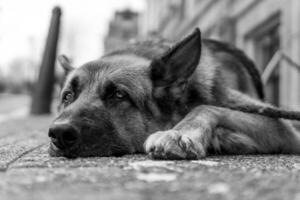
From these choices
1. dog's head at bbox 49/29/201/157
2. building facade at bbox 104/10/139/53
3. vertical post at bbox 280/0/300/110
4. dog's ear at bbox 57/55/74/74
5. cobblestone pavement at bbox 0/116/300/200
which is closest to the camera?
cobblestone pavement at bbox 0/116/300/200

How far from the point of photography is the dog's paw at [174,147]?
2.46 m

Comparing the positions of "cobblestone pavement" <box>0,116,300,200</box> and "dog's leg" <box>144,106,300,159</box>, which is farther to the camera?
"dog's leg" <box>144,106,300,159</box>

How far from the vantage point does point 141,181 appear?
68.7 inches

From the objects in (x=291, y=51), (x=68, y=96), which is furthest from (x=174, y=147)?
(x=291, y=51)

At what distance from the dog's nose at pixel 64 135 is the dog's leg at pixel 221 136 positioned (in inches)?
16.6

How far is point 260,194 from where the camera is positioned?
1496 millimetres

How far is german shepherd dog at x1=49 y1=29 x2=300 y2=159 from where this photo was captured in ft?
8.81

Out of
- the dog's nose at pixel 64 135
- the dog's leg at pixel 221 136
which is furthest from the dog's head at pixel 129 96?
the dog's leg at pixel 221 136

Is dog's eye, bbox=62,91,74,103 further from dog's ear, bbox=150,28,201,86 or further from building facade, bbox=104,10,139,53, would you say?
building facade, bbox=104,10,139,53

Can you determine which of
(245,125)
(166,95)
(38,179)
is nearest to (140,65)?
(166,95)

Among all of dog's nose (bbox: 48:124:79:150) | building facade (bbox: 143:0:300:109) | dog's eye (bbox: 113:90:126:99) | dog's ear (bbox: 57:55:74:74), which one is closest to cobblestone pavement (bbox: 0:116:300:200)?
dog's nose (bbox: 48:124:79:150)

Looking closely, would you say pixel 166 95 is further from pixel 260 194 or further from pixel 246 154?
pixel 260 194

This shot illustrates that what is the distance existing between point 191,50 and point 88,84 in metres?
0.78

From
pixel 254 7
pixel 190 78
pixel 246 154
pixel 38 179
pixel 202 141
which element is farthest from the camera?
pixel 254 7
